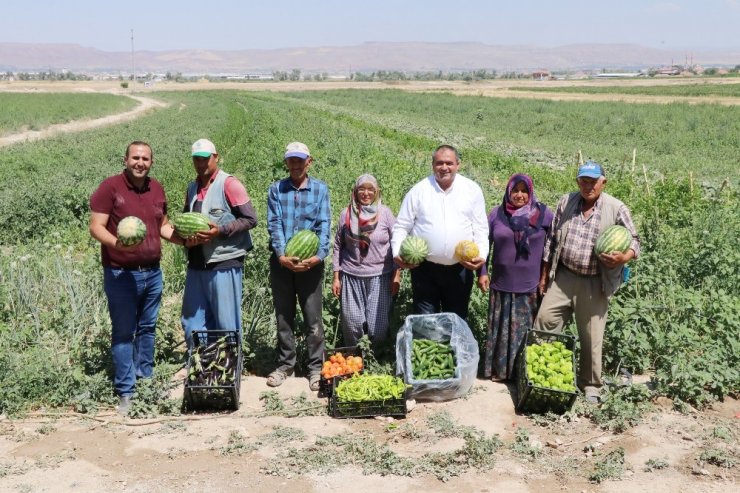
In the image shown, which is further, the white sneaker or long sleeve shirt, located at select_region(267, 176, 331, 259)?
long sleeve shirt, located at select_region(267, 176, 331, 259)

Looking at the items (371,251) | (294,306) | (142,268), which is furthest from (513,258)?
(142,268)

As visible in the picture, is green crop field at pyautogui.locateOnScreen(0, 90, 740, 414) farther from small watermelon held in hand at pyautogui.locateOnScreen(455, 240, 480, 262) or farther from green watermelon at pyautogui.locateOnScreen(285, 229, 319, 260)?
small watermelon held in hand at pyautogui.locateOnScreen(455, 240, 480, 262)

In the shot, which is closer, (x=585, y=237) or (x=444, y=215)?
(x=585, y=237)

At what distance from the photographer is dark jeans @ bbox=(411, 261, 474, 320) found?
19.0ft

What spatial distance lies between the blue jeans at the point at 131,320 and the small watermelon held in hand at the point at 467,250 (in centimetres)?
252

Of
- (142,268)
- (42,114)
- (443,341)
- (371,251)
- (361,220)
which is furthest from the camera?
(42,114)

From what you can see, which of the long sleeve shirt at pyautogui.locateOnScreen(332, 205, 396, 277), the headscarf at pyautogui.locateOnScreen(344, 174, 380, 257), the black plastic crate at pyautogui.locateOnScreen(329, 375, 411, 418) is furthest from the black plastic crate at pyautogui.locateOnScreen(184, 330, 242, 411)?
the headscarf at pyautogui.locateOnScreen(344, 174, 380, 257)

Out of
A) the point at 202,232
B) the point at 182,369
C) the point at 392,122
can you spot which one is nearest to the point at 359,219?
the point at 202,232

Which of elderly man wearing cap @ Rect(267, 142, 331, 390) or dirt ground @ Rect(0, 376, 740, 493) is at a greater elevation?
elderly man wearing cap @ Rect(267, 142, 331, 390)

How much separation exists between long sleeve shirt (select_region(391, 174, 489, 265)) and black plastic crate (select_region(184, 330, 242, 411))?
1.62 metres

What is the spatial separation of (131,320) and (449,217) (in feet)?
9.11

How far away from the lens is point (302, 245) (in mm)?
5387

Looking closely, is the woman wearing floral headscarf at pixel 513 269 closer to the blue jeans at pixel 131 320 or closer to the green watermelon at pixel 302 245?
the green watermelon at pixel 302 245

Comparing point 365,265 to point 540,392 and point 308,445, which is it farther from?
point 540,392
